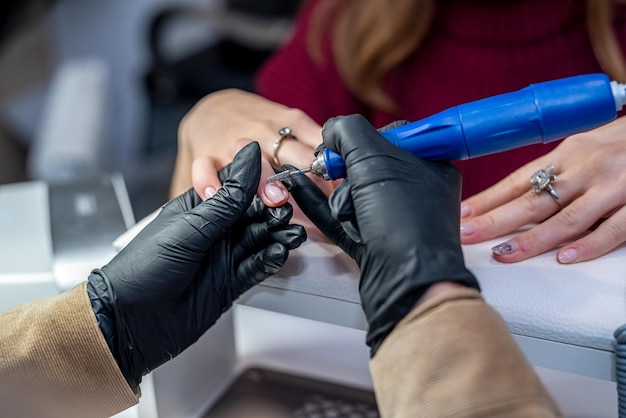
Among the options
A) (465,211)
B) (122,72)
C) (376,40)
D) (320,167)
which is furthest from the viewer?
(122,72)

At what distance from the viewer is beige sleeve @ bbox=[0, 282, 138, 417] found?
1.36 feet

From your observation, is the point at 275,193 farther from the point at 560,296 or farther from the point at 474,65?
the point at 474,65

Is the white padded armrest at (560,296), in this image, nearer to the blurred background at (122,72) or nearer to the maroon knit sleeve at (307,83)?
the maroon knit sleeve at (307,83)

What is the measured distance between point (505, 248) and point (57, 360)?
31 centimetres

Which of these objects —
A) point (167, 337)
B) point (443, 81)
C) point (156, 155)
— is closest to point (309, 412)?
point (167, 337)

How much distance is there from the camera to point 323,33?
965mm

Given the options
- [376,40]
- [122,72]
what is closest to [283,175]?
[376,40]

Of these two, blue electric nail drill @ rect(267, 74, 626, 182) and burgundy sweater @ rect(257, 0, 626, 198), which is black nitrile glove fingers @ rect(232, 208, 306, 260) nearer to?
blue electric nail drill @ rect(267, 74, 626, 182)

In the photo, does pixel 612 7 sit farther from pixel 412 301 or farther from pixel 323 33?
pixel 412 301

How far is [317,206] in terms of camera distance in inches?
18.0

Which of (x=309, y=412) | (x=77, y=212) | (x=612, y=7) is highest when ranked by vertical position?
(x=612, y=7)

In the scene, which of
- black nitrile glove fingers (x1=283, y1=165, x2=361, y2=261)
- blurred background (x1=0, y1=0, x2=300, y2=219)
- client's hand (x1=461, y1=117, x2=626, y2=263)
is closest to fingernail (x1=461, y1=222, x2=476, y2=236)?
client's hand (x1=461, y1=117, x2=626, y2=263)

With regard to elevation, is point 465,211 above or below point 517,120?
below

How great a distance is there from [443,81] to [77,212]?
0.52 m
